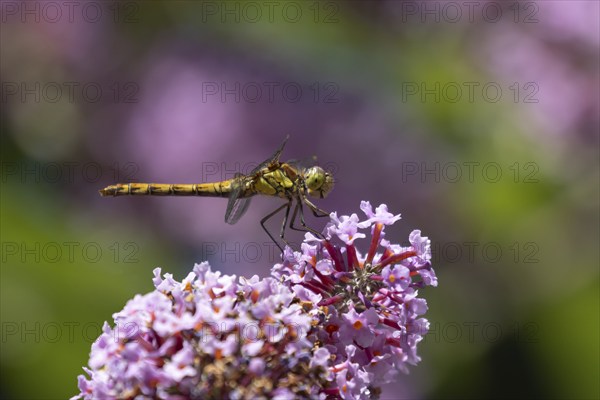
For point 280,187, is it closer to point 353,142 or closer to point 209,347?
A: point 209,347

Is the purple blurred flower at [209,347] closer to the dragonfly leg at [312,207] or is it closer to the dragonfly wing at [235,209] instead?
the dragonfly leg at [312,207]

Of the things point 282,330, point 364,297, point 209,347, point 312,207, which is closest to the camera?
point 209,347

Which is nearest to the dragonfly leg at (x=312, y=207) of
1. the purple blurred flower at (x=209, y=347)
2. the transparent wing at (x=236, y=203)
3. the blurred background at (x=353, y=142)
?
the transparent wing at (x=236, y=203)

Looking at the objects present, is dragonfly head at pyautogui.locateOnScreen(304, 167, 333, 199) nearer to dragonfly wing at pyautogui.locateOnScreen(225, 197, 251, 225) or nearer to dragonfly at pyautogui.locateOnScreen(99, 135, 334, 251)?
dragonfly at pyautogui.locateOnScreen(99, 135, 334, 251)

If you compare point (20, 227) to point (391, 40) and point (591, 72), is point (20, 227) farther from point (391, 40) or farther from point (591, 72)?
point (591, 72)

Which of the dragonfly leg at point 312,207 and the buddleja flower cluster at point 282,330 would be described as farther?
the dragonfly leg at point 312,207

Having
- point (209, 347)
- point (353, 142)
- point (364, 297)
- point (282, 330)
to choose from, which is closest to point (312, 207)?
point (364, 297)

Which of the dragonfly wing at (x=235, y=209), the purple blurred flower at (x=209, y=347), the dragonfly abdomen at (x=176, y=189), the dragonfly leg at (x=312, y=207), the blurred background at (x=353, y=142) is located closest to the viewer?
the purple blurred flower at (x=209, y=347)
